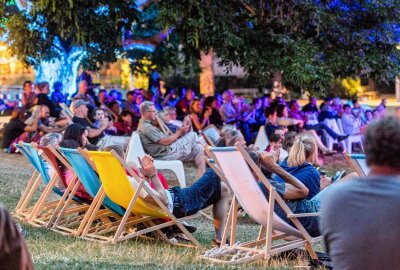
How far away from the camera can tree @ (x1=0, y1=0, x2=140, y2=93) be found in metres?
15.8

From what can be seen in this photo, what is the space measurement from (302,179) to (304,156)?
0.68 ft

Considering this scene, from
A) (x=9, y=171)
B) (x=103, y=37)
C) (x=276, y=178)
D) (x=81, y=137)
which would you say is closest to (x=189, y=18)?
(x=103, y=37)

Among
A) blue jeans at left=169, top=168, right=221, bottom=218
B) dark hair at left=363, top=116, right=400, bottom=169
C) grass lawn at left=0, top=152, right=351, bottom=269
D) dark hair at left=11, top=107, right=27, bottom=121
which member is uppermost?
dark hair at left=363, top=116, right=400, bottom=169

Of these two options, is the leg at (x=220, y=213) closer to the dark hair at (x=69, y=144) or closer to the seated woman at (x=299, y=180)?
the seated woman at (x=299, y=180)

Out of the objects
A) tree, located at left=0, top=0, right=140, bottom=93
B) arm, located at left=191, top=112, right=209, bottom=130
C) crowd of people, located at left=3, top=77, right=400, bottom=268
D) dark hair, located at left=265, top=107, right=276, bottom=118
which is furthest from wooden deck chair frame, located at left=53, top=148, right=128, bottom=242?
dark hair, located at left=265, top=107, right=276, bottom=118

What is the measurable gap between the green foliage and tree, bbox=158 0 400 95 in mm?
1326

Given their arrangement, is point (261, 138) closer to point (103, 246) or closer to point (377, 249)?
point (103, 246)

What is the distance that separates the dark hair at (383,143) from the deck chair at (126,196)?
4300mm

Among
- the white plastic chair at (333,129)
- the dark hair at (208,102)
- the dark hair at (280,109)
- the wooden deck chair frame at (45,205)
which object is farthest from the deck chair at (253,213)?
the white plastic chair at (333,129)

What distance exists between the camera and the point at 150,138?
13.0 metres

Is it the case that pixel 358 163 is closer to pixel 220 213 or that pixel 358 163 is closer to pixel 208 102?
pixel 220 213

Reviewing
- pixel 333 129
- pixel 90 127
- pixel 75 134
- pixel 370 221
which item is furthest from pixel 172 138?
pixel 370 221

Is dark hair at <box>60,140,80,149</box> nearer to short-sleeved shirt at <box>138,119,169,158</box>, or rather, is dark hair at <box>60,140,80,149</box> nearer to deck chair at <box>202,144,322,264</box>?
deck chair at <box>202,144,322,264</box>

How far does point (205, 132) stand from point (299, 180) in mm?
8267
